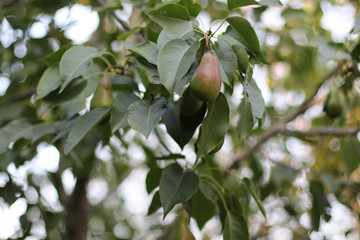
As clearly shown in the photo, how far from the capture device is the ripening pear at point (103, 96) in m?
0.88

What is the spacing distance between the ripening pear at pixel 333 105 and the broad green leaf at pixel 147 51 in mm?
705

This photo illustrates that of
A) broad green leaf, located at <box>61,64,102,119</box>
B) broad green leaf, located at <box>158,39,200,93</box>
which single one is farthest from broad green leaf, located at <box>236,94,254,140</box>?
broad green leaf, located at <box>61,64,102,119</box>

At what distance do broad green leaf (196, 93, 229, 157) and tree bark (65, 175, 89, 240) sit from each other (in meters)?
1.22

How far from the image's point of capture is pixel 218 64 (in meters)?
0.72

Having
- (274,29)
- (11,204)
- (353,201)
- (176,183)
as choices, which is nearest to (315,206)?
(353,201)

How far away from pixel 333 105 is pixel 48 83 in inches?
34.2

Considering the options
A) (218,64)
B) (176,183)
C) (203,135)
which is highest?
(218,64)

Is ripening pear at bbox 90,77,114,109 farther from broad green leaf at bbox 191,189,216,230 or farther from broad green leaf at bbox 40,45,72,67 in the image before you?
broad green leaf at bbox 191,189,216,230

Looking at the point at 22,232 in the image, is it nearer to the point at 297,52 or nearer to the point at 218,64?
the point at 218,64

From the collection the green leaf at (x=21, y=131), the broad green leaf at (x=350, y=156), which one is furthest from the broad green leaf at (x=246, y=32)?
the broad green leaf at (x=350, y=156)

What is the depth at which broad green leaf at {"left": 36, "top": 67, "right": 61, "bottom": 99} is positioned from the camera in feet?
2.82

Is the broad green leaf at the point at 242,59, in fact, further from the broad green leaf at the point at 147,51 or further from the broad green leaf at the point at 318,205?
the broad green leaf at the point at 318,205

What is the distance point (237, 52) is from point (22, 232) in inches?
44.3

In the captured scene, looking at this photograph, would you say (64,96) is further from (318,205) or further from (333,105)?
(318,205)
